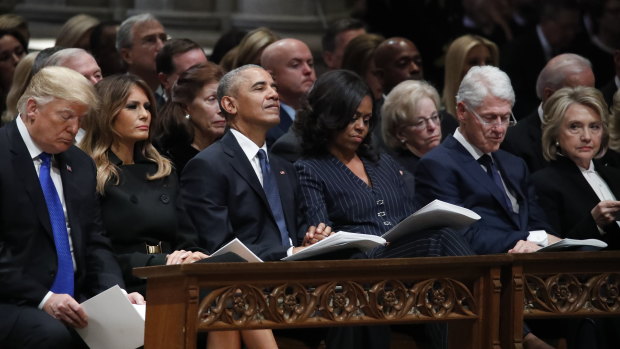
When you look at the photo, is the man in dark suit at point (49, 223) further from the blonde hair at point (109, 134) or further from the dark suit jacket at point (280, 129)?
the dark suit jacket at point (280, 129)

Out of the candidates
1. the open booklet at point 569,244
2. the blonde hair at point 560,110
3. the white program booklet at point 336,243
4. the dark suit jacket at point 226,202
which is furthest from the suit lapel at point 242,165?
the blonde hair at point 560,110

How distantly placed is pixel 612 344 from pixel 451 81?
269cm

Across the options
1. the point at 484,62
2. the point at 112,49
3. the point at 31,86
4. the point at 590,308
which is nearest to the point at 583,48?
the point at 484,62

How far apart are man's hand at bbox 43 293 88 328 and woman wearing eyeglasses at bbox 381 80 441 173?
2.75 m

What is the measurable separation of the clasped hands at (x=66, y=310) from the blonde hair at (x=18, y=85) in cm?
178

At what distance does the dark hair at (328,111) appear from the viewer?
6.37 m

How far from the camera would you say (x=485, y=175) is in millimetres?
6500

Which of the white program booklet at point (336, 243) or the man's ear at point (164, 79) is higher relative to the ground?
the man's ear at point (164, 79)

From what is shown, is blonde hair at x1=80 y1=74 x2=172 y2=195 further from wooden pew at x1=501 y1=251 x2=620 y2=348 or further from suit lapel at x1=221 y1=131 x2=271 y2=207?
wooden pew at x1=501 y1=251 x2=620 y2=348

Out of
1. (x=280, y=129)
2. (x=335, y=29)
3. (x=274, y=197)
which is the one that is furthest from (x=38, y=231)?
(x=335, y=29)

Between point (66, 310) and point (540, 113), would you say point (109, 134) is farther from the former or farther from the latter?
point (540, 113)

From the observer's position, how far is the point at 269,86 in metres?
6.42

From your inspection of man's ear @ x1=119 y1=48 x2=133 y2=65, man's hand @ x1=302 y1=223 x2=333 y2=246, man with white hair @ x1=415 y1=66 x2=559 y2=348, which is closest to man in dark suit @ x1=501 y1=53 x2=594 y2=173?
man with white hair @ x1=415 y1=66 x2=559 y2=348

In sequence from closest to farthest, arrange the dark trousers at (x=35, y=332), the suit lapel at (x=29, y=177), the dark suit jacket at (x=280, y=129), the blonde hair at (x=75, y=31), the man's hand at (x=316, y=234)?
the dark trousers at (x=35, y=332), the suit lapel at (x=29, y=177), the man's hand at (x=316, y=234), the dark suit jacket at (x=280, y=129), the blonde hair at (x=75, y=31)
